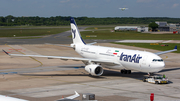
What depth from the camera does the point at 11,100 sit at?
575 inches

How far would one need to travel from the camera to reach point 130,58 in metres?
35.5

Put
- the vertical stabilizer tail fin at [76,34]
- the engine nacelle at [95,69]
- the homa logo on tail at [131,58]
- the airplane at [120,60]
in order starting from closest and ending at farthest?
the airplane at [120,60], the homa logo on tail at [131,58], the engine nacelle at [95,69], the vertical stabilizer tail fin at [76,34]

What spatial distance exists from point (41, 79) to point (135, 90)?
530 inches

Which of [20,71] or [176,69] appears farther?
[176,69]

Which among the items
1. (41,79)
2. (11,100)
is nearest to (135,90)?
(41,79)

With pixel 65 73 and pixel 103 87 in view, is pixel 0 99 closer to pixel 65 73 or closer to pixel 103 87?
pixel 103 87

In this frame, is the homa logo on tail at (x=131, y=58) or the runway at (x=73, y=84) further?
the homa logo on tail at (x=131, y=58)

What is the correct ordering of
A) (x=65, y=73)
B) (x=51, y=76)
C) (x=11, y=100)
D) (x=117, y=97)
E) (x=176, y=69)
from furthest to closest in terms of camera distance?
(x=176, y=69) < (x=65, y=73) < (x=51, y=76) < (x=117, y=97) < (x=11, y=100)

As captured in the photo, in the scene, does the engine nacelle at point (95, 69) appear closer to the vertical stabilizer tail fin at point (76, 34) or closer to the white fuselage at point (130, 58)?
the white fuselage at point (130, 58)

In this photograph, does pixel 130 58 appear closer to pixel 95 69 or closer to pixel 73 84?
pixel 95 69

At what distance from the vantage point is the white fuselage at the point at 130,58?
33531mm

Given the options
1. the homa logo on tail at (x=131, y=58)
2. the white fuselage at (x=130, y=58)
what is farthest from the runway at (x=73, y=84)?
the homa logo on tail at (x=131, y=58)

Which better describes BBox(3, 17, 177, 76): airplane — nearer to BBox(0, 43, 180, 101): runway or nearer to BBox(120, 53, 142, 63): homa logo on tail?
BBox(120, 53, 142, 63): homa logo on tail

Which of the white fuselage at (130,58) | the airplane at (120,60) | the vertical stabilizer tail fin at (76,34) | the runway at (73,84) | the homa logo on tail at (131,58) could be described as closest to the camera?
the runway at (73,84)
